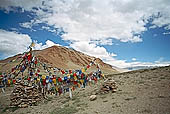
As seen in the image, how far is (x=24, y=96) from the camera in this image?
34.6ft

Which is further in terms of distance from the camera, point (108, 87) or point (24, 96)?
point (108, 87)

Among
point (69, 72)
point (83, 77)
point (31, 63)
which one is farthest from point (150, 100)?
point (31, 63)

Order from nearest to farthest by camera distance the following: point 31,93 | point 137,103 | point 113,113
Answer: point 113,113, point 137,103, point 31,93

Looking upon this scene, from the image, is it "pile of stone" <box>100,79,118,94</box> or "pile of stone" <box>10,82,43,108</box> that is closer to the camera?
"pile of stone" <box>10,82,43,108</box>

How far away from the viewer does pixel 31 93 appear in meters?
10.8

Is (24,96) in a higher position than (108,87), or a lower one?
lower

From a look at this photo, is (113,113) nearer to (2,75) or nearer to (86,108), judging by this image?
(86,108)

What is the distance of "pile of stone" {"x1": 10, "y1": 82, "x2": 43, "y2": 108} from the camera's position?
10508 millimetres

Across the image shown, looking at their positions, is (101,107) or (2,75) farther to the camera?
Result: (2,75)

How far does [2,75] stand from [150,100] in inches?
585

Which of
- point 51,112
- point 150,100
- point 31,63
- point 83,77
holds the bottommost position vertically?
point 51,112

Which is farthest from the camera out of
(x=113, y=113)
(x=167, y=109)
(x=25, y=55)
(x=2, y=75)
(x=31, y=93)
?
(x=2, y=75)

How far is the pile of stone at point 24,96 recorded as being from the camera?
10.5m

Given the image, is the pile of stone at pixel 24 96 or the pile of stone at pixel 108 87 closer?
the pile of stone at pixel 24 96
